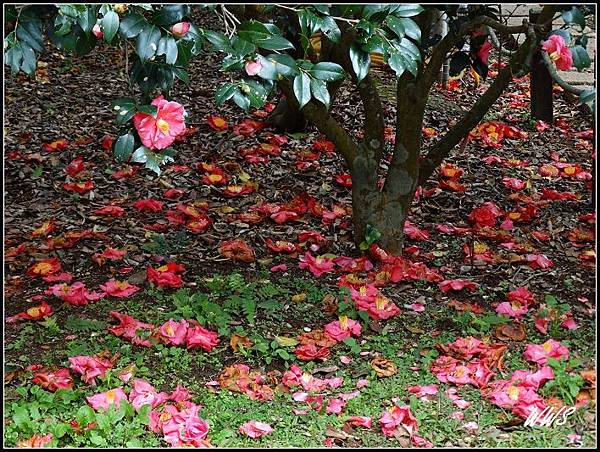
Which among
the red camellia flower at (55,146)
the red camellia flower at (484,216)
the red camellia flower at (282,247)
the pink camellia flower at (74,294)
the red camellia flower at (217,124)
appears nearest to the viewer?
the pink camellia flower at (74,294)

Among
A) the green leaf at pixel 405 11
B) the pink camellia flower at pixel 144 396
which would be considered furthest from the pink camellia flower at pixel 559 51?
the pink camellia flower at pixel 144 396

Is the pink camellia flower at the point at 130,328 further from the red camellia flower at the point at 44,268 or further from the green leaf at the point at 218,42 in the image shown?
the green leaf at the point at 218,42

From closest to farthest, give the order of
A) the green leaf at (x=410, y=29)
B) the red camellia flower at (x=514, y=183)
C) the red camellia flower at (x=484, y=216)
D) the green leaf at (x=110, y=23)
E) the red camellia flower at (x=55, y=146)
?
the green leaf at (x=110, y=23)
the green leaf at (x=410, y=29)
the red camellia flower at (x=484, y=216)
the red camellia flower at (x=514, y=183)
the red camellia flower at (x=55, y=146)

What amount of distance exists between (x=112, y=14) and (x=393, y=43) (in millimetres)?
637

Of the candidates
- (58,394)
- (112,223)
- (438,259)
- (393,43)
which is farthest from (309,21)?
(112,223)

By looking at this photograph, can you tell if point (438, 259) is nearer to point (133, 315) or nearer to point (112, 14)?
point (133, 315)

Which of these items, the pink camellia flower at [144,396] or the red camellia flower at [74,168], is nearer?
the pink camellia flower at [144,396]

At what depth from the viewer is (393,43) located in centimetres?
203

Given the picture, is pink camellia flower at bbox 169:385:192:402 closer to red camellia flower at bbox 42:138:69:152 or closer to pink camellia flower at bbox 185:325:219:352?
pink camellia flower at bbox 185:325:219:352

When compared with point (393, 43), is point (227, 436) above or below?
below

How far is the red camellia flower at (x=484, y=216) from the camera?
387cm

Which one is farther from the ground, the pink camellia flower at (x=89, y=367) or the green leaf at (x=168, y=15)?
the green leaf at (x=168, y=15)

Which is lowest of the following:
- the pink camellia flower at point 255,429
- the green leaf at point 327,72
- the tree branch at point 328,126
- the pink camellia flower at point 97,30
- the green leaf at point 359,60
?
the pink camellia flower at point 255,429

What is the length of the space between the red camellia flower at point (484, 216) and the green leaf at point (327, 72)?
195 centimetres
